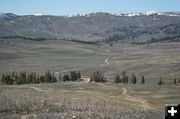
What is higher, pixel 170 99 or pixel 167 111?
pixel 167 111

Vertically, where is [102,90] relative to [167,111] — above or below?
below

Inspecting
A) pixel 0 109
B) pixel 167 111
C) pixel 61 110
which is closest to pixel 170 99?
pixel 61 110

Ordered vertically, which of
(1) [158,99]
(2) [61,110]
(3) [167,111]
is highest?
(3) [167,111]

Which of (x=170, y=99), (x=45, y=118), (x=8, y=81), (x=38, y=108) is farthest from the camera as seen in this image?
(x=8, y=81)

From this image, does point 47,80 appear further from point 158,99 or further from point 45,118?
point 45,118

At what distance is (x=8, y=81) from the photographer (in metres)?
154

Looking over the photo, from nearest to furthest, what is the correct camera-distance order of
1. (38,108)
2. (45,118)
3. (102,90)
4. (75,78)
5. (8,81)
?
(45,118) < (38,108) < (102,90) < (8,81) < (75,78)

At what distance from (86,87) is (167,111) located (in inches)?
3940

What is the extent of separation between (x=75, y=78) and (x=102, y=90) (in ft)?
179

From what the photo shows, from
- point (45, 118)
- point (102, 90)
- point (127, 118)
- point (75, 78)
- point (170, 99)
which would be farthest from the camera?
point (75, 78)

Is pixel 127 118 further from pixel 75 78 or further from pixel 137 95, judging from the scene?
pixel 75 78

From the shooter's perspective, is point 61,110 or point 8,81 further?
point 8,81

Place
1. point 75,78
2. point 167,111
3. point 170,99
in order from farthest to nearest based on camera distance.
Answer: point 75,78
point 170,99
point 167,111

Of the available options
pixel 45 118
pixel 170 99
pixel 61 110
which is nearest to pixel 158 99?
pixel 170 99
